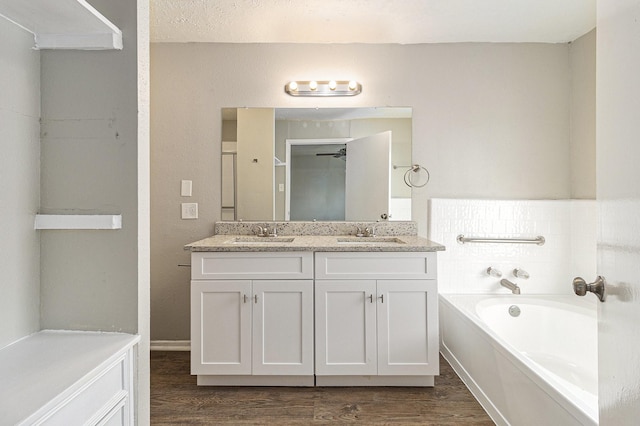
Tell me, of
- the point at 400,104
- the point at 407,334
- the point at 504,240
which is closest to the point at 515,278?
the point at 504,240

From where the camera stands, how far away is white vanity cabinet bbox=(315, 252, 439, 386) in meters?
2.07

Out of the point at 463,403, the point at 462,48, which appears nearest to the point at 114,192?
the point at 463,403

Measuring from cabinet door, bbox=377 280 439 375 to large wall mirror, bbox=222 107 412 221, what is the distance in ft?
2.54

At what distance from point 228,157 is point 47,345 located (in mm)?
1863

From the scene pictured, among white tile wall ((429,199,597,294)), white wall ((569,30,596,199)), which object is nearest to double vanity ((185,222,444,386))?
white tile wall ((429,199,597,294))

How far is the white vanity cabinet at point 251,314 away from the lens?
2070 millimetres

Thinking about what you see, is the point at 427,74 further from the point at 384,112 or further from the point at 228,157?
the point at 228,157

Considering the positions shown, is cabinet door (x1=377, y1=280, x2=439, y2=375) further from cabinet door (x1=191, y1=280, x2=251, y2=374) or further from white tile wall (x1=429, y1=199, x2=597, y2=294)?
cabinet door (x1=191, y1=280, x2=251, y2=374)

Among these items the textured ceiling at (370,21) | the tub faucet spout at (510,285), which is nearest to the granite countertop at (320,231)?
the tub faucet spout at (510,285)

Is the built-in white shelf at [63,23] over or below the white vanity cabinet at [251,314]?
over

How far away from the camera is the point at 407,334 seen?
6.81 ft

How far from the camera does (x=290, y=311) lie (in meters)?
2.09

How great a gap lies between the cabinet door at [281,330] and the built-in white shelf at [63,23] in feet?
4.63

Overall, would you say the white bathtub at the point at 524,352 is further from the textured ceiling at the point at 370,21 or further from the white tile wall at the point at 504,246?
the textured ceiling at the point at 370,21
